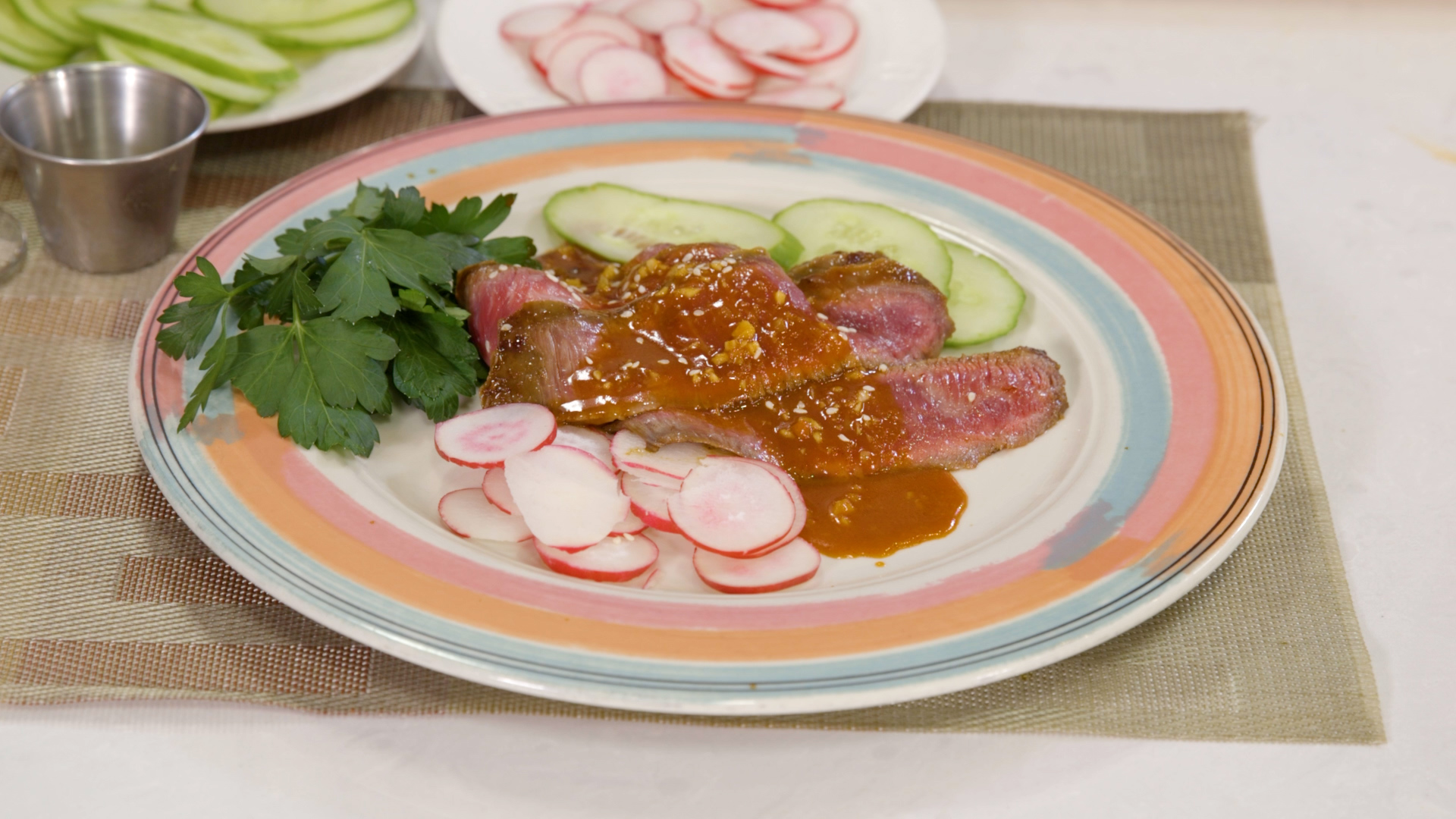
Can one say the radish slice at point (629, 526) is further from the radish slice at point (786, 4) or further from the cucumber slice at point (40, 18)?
the cucumber slice at point (40, 18)

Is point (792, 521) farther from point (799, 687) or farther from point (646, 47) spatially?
point (646, 47)

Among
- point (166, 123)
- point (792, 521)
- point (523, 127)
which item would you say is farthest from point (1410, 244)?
point (166, 123)

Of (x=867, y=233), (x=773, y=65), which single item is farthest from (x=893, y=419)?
(x=773, y=65)

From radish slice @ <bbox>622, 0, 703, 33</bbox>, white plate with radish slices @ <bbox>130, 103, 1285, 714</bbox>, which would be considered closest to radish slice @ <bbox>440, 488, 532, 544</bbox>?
white plate with radish slices @ <bbox>130, 103, 1285, 714</bbox>

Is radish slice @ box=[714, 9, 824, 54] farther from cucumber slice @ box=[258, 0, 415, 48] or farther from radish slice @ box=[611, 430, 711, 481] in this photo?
radish slice @ box=[611, 430, 711, 481]

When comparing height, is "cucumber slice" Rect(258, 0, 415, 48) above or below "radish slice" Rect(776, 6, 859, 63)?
below

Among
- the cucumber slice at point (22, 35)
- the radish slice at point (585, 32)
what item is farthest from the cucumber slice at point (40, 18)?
the radish slice at point (585, 32)
